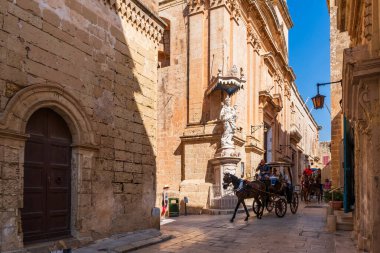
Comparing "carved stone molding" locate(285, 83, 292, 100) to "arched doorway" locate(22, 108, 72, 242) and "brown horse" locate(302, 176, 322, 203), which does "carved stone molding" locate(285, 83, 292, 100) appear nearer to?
"brown horse" locate(302, 176, 322, 203)

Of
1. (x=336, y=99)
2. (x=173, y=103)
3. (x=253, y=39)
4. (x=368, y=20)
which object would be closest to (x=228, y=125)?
(x=173, y=103)

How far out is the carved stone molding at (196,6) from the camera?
1828 centimetres

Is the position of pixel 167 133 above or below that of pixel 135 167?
above

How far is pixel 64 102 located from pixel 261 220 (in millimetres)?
7868

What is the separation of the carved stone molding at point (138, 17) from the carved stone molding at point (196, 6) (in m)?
8.27

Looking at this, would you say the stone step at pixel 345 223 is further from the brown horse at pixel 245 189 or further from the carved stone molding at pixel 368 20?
the carved stone molding at pixel 368 20

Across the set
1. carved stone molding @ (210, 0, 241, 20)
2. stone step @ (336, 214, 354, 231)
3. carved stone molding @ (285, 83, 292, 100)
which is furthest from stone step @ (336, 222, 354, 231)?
carved stone molding @ (285, 83, 292, 100)

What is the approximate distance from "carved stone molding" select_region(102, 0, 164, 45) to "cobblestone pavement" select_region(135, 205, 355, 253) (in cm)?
535

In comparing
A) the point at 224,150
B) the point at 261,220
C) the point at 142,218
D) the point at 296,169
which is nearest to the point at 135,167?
the point at 142,218

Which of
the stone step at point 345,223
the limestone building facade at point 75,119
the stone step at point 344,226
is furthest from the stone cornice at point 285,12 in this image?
the stone step at point 344,226

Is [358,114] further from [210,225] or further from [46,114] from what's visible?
[210,225]

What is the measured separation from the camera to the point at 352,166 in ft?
32.7

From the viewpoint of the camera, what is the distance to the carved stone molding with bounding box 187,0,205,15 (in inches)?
720

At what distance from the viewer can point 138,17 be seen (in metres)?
9.69
